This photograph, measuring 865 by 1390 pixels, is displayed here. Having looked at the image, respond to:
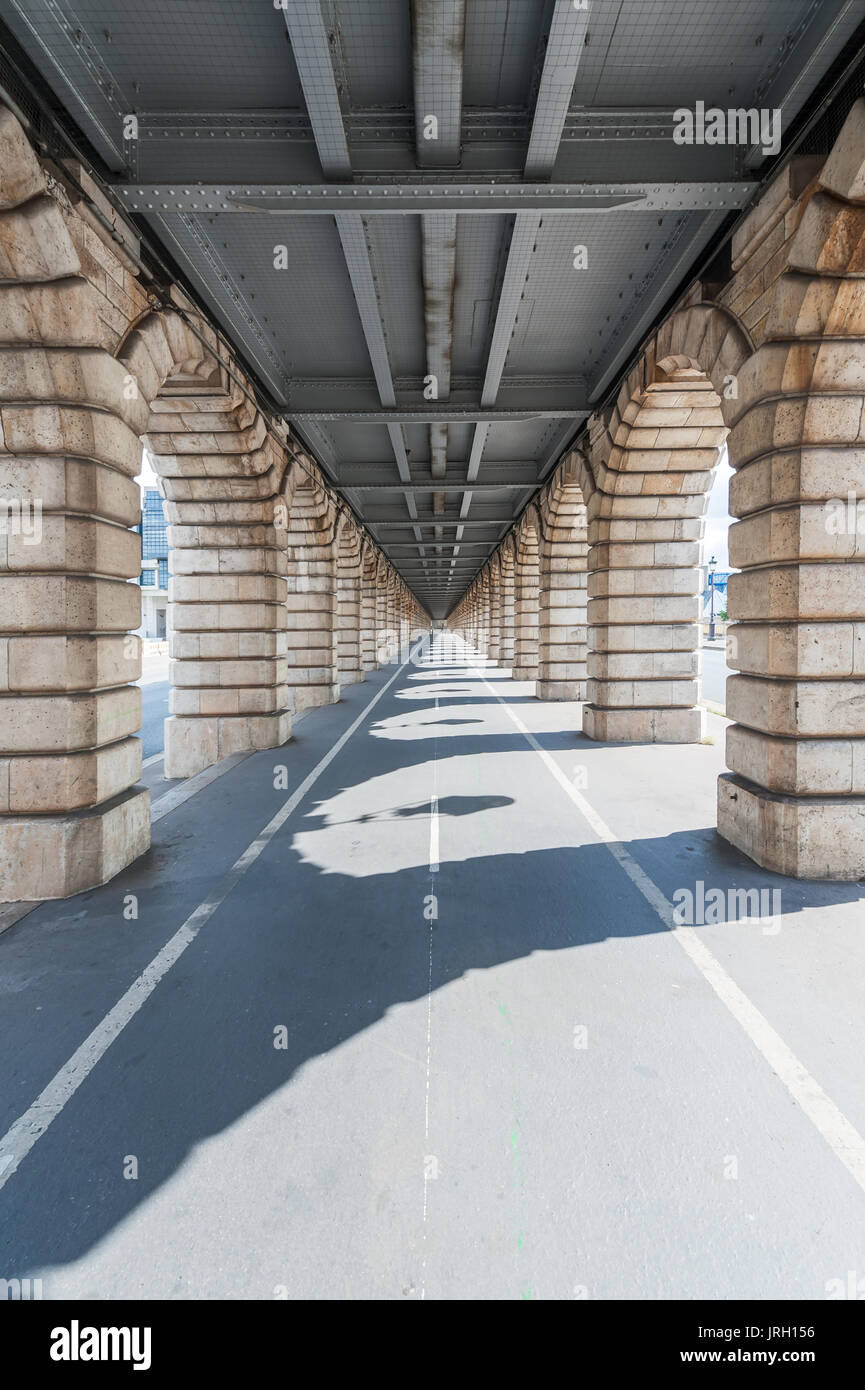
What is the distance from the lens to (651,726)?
12367 millimetres

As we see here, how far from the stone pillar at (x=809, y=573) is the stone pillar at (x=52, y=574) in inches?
232

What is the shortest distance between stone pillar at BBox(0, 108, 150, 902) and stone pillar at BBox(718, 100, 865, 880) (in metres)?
5.88

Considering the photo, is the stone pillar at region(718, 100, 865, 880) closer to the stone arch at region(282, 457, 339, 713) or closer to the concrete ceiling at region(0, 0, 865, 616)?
the concrete ceiling at region(0, 0, 865, 616)

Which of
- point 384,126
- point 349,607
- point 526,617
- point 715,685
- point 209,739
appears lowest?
point 209,739

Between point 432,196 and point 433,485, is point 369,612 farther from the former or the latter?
point 432,196

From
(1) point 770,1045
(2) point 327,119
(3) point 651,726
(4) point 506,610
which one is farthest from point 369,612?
(1) point 770,1045

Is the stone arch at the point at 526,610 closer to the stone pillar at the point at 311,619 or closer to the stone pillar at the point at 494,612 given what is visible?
the stone pillar at the point at 494,612

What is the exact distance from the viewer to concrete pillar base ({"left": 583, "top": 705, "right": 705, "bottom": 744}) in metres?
12.3

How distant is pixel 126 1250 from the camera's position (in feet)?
7.64

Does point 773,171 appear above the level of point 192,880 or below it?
above

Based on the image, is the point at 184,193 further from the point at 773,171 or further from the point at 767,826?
the point at 767,826

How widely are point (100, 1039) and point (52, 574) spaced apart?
12.2 ft
